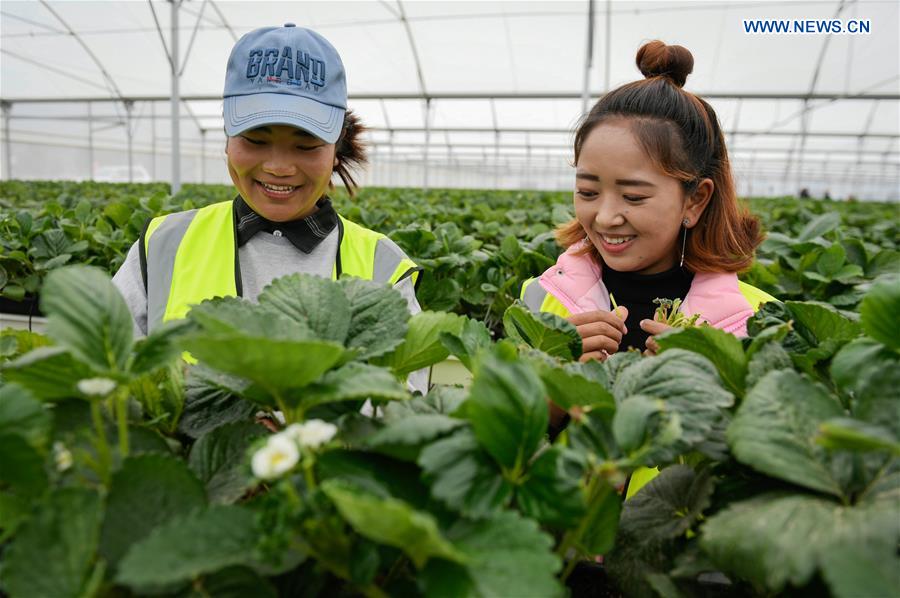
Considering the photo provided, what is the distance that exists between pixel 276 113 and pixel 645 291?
3.85ft

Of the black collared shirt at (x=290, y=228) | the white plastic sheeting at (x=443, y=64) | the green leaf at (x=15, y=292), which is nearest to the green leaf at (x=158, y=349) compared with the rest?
the black collared shirt at (x=290, y=228)

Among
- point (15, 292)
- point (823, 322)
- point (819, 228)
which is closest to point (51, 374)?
point (823, 322)

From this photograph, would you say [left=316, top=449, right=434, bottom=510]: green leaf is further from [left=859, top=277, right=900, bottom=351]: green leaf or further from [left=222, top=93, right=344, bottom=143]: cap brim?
[left=222, top=93, right=344, bottom=143]: cap brim

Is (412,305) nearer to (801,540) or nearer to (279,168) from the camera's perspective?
(279,168)

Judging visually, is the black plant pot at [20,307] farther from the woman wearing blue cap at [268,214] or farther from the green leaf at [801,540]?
the green leaf at [801,540]

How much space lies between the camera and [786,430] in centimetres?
62

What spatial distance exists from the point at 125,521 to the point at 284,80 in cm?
160

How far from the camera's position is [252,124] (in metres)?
1.88

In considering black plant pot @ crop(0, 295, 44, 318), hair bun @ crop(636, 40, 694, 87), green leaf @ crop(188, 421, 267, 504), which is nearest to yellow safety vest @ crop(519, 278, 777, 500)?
hair bun @ crop(636, 40, 694, 87)

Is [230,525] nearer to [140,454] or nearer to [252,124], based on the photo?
[140,454]

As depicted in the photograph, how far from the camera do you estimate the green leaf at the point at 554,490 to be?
58cm

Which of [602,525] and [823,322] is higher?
[823,322]

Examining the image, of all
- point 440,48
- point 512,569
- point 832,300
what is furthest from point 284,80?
point 440,48

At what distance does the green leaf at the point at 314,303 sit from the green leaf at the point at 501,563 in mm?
296
